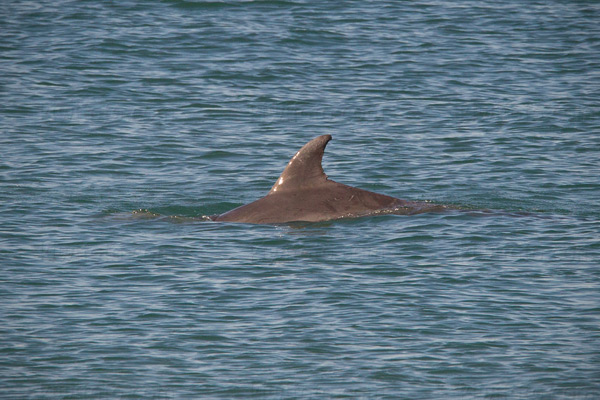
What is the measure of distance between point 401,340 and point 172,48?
19280 mm

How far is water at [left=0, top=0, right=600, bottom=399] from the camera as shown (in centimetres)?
1038

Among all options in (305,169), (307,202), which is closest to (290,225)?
(307,202)

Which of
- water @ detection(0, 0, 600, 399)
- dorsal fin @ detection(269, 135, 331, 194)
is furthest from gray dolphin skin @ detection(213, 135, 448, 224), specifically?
water @ detection(0, 0, 600, 399)

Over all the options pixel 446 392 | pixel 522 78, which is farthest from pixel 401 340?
pixel 522 78

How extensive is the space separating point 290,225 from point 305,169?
0.91m

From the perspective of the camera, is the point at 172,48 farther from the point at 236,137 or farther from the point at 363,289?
the point at 363,289

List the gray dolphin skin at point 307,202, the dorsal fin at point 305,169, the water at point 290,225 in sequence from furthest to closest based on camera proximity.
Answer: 1. the gray dolphin skin at point 307,202
2. the dorsal fin at point 305,169
3. the water at point 290,225

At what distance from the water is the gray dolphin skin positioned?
276 millimetres

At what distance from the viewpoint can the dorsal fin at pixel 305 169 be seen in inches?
582

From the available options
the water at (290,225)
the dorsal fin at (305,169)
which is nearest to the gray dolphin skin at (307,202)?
the dorsal fin at (305,169)

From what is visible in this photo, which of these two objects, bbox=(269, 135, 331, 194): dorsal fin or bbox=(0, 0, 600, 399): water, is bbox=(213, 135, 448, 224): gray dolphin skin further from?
bbox=(0, 0, 600, 399): water

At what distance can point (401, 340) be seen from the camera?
35.6 ft

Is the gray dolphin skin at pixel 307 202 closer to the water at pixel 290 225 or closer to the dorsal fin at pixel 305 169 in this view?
the dorsal fin at pixel 305 169

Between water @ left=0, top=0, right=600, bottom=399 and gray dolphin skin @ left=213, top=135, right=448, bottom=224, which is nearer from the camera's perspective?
water @ left=0, top=0, right=600, bottom=399
